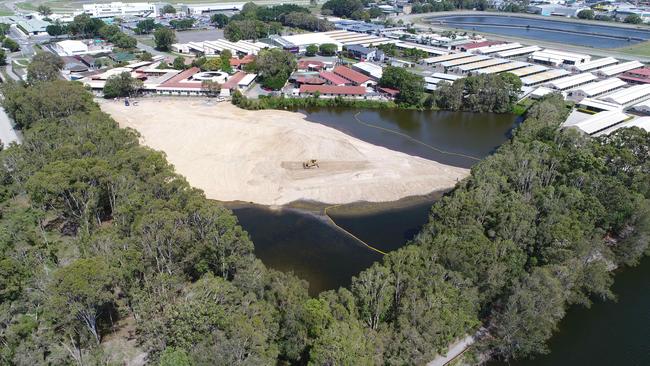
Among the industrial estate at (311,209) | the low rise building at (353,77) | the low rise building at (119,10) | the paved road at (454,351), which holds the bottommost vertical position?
the paved road at (454,351)

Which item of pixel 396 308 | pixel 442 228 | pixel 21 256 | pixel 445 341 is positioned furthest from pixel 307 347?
pixel 21 256

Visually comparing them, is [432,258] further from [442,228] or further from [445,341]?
[445,341]

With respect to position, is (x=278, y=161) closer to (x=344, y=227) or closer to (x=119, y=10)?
(x=344, y=227)

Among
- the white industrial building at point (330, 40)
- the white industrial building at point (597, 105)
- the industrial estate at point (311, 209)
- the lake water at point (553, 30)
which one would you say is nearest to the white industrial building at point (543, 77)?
the industrial estate at point (311, 209)

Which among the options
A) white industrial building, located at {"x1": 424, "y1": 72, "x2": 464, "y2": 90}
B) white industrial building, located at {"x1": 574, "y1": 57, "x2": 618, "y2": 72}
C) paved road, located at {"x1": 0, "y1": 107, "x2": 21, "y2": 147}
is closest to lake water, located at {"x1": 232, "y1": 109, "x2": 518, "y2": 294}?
white industrial building, located at {"x1": 424, "y1": 72, "x2": 464, "y2": 90}

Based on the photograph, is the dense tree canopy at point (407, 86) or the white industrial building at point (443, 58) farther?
the white industrial building at point (443, 58)

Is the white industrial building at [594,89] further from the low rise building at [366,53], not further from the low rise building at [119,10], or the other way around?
the low rise building at [119,10]
